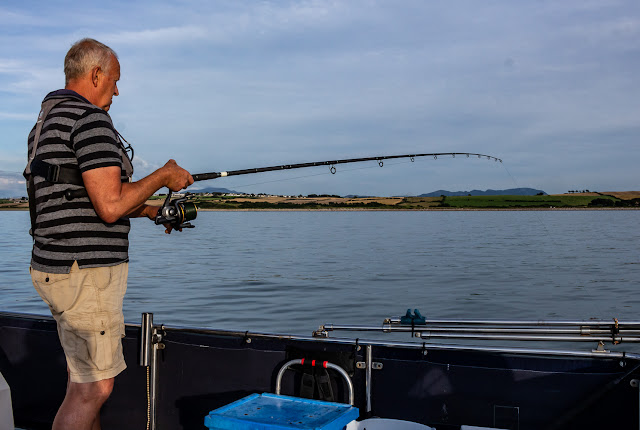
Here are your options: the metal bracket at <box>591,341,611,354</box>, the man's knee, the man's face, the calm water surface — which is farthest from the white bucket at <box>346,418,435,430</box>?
the calm water surface

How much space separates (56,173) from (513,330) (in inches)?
90.3

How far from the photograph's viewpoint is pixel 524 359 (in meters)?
2.91

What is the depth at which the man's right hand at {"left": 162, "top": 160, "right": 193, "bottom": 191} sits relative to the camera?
2.56m

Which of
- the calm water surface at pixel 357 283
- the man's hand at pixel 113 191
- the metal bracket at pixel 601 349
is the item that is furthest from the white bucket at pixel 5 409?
the calm water surface at pixel 357 283

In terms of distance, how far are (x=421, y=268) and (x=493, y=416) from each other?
15.0 metres

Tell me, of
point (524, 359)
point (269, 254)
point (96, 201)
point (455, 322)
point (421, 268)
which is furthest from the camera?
point (269, 254)

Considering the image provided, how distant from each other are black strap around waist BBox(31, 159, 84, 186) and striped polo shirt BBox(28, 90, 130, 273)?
0.02 metres

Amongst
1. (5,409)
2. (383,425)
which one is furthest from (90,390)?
(383,425)

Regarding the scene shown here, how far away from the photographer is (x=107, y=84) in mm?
2549

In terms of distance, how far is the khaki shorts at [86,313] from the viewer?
7.84 ft

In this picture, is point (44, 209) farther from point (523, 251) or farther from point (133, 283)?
point (523, 251)

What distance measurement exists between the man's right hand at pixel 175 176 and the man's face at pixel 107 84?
0.34 metres

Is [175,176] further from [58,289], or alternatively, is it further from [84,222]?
[58,289]

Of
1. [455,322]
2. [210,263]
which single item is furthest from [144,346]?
[210,263]
